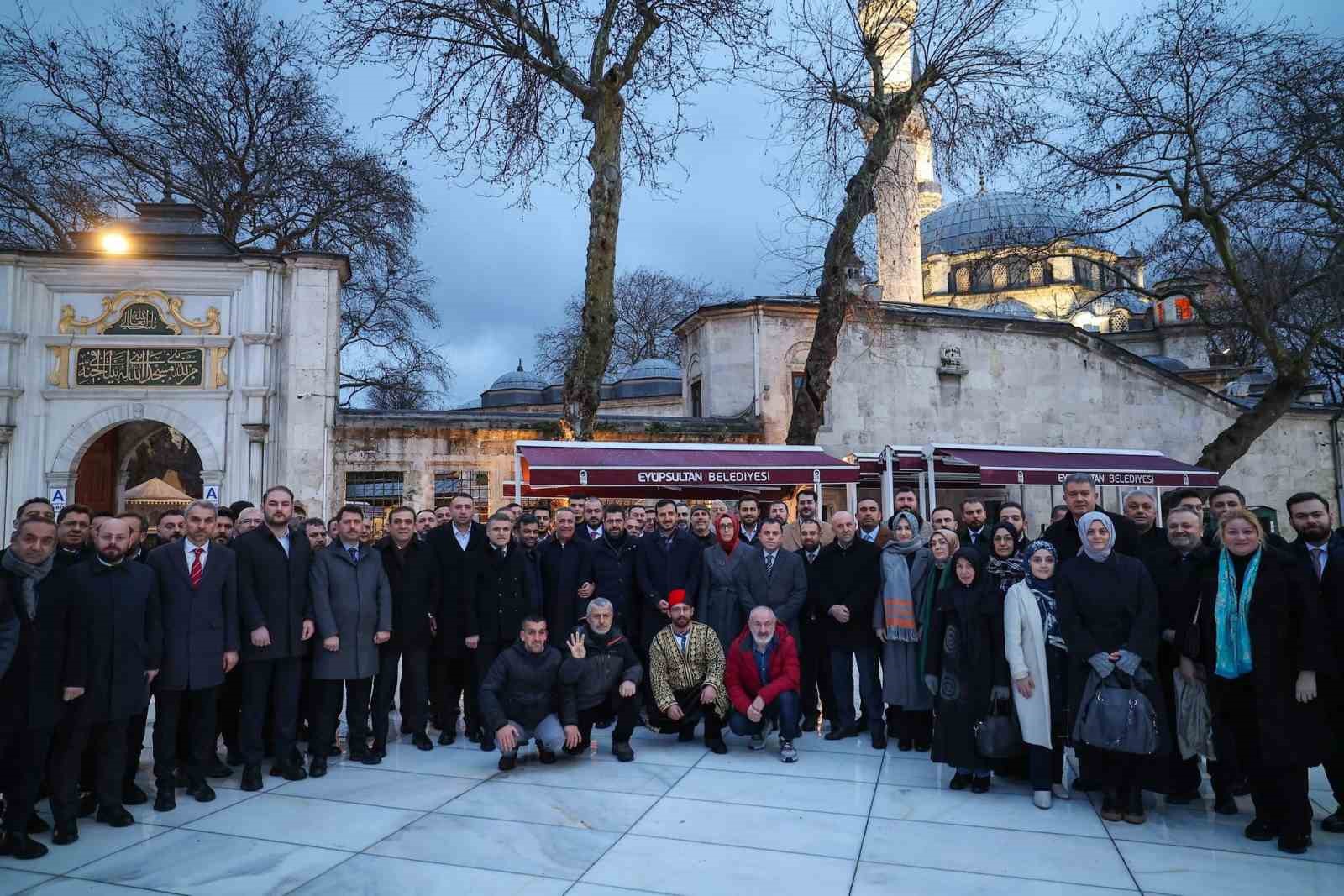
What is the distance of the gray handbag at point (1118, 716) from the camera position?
491 cm

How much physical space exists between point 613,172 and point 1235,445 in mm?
14386

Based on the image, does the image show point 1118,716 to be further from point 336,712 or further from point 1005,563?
point 336,712

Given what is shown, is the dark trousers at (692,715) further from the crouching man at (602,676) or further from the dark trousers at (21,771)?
the dark trousers at (21,771)

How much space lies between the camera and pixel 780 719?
249 inches

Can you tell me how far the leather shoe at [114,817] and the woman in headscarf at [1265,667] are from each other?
248 inches

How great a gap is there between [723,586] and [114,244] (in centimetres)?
1531

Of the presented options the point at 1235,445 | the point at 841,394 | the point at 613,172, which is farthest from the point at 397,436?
the point at 1235,445

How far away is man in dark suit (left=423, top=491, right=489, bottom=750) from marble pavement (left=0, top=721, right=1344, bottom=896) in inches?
39.0

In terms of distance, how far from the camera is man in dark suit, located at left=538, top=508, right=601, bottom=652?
732 centimetres

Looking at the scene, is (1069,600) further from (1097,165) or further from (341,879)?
(1097,165)

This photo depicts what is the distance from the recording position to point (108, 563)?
4.93m

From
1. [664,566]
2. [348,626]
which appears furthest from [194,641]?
[664,566]

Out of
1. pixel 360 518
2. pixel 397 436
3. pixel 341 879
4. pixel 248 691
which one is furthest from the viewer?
pixel 397 436

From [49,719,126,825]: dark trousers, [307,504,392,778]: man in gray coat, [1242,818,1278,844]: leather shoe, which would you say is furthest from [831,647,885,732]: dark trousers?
[49,719,126,825]: dark trousers
